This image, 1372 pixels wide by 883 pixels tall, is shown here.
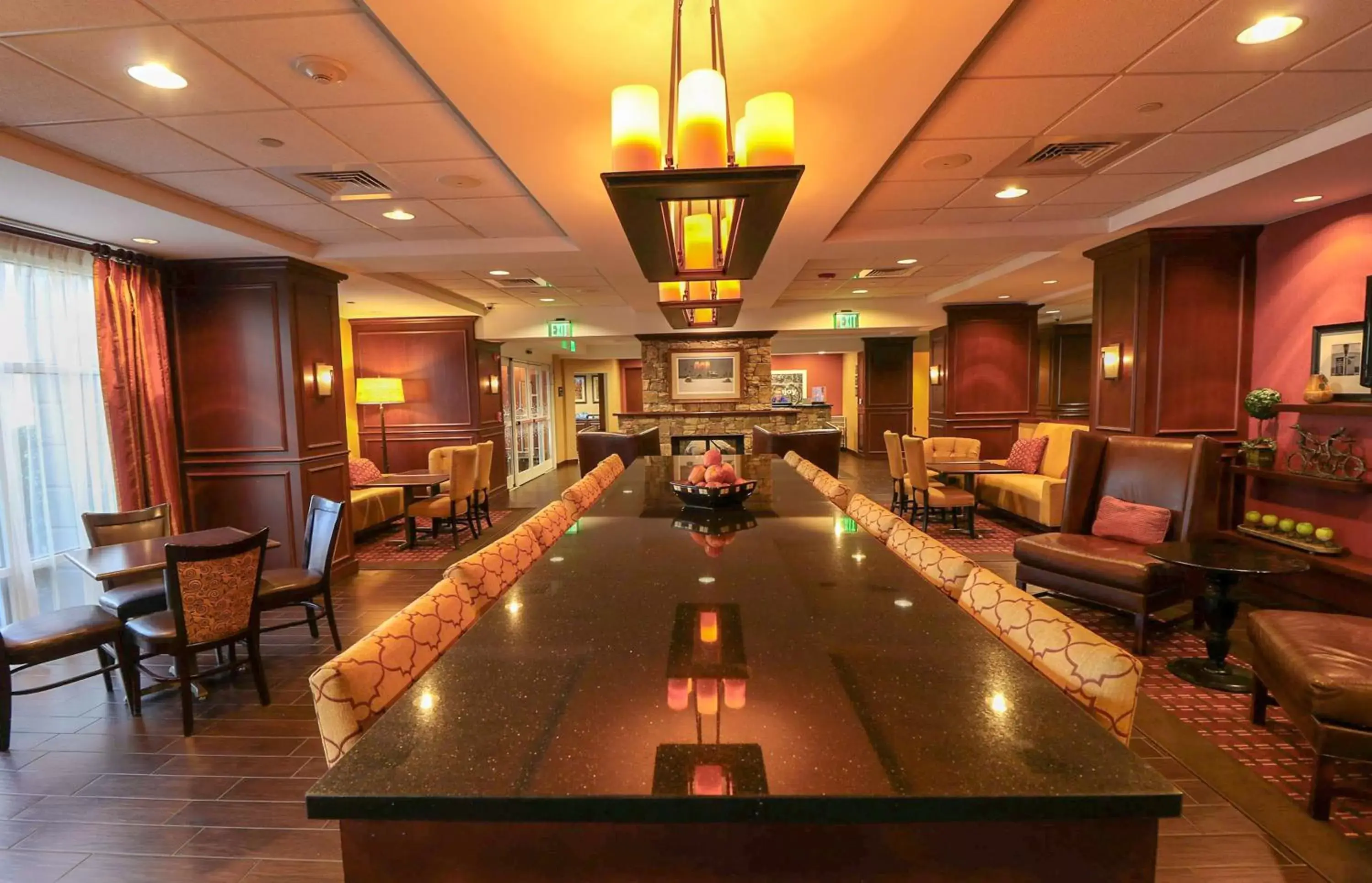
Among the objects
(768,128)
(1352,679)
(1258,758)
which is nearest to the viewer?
(768,128)

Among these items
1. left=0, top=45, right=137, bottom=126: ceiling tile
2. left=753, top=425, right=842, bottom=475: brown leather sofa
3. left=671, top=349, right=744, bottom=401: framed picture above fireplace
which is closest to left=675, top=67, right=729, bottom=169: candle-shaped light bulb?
left=0, top=45, right=137, bottom=126: ceiling tile

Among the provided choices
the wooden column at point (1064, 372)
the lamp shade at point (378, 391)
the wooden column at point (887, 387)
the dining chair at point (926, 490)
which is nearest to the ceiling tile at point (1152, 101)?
the dining chair at point (926, 490)

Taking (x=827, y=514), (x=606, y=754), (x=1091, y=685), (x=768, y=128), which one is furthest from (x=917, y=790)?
(x=827, y=514)

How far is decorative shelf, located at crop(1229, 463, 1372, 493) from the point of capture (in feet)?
11.7

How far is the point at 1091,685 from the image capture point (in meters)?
1.08

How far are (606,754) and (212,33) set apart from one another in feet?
8.07

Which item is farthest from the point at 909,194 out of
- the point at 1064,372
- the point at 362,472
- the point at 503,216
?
the point at 1064,372

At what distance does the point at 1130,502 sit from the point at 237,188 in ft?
18.4

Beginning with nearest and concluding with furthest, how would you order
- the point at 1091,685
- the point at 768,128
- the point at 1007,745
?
the point at 1007,745 → the point at 1091,685 → the point at 768,128

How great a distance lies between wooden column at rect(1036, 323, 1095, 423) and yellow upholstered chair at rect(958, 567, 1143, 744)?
12023 millimetres

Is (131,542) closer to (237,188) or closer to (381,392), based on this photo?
(237,188)

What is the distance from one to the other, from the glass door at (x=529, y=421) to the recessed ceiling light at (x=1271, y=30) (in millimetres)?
8912

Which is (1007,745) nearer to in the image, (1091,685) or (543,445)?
(1091,685)

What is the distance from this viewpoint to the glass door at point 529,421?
9930 millimetres
